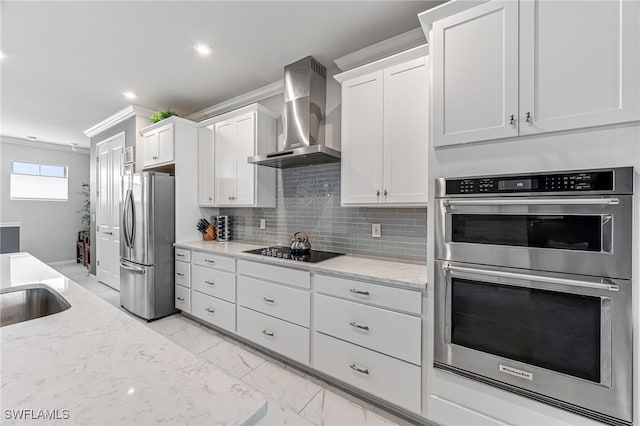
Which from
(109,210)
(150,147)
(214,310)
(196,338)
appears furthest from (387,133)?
(109,210)

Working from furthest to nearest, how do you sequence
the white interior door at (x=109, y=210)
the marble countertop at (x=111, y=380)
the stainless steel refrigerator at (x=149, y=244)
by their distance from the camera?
1. the white interior door at (x=109, y=210)
2. the stainless steel refrigerator at (x=149, y=244)
3. the marble countertop at (x=111, y=380)

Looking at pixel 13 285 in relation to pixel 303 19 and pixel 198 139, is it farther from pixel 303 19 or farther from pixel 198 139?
pixel 198 139

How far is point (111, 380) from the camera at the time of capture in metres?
0.64

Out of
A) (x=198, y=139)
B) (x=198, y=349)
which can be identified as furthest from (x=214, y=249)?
(x=198, y=139)

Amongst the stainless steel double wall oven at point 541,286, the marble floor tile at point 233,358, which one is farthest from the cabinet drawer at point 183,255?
the stainless steel double wall oven at point 541,286

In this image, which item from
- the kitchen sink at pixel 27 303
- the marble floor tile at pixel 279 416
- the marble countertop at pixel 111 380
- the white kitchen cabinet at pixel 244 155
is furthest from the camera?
the white kitchen cabinet at pixel 244 155

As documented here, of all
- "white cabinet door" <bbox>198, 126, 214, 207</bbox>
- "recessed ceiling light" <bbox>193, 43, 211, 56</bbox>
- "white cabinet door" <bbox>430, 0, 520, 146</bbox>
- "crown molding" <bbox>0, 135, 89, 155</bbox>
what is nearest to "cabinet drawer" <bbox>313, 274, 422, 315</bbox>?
"white cabinet door" <bbox>430, 0, 520, 146</bbox>

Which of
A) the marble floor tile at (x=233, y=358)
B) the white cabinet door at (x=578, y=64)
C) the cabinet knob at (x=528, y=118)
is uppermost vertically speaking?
the white cabinet door at (x=578, y=64)

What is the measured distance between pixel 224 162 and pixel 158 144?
1.02 m

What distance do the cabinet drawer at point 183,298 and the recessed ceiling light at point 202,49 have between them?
8.26 ft

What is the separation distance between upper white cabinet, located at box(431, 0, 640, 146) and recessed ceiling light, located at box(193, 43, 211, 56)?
197 cm

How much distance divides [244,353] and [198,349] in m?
0.46

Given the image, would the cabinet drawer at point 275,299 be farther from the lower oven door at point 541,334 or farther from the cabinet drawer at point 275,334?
the lower oven door at point 541,334

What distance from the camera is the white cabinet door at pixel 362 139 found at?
220 centimetres
